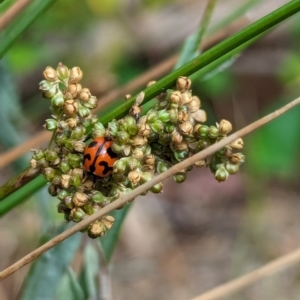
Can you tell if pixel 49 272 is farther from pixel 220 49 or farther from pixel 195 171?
pixel 195 171

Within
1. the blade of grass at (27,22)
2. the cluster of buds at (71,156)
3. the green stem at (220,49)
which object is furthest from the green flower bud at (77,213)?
the blade of grass at (27,22)

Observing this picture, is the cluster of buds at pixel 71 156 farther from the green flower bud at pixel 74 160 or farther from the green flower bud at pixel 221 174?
the green flower bud at pixel 221 174

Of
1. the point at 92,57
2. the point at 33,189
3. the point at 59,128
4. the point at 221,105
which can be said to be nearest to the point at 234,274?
the point at 221,105

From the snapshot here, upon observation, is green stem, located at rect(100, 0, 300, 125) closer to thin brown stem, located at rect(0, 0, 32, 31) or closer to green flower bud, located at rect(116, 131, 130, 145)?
green flower bud, located at rect(116, 131, 130, 145)

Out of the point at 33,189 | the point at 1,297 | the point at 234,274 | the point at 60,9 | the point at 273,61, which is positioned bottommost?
the point at 234,274

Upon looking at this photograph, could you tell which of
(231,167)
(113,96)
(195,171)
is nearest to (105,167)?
(231,167)

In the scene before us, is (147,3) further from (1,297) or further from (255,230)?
(1,297)

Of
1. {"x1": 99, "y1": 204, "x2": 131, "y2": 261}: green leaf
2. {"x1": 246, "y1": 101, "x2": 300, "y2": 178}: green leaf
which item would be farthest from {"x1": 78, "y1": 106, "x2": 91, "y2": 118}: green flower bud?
{"x1": 246, "y1": 101, "x2": 300, "y2": 178}: green leaf

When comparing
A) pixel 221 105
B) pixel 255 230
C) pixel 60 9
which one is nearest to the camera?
pixel 60 9
